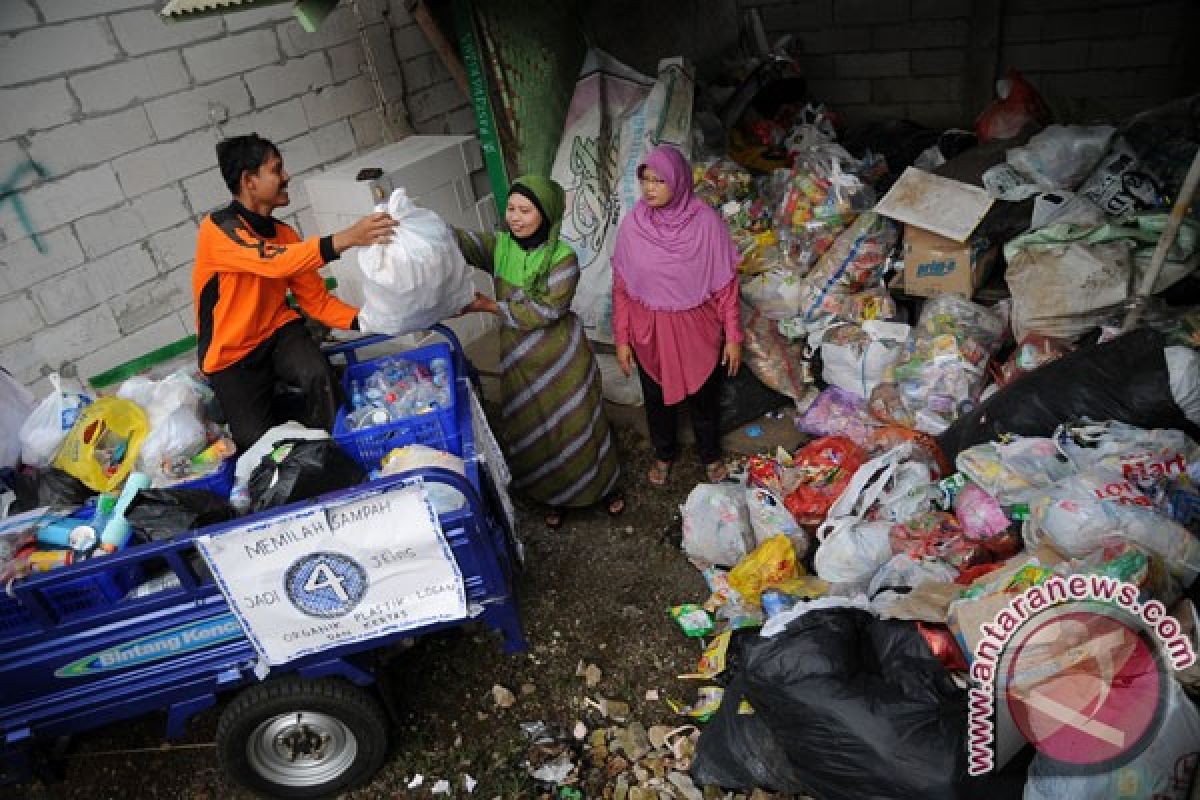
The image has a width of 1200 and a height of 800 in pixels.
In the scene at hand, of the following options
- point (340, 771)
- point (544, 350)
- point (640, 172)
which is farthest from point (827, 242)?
point (340, 771)

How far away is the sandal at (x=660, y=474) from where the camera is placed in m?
4.05

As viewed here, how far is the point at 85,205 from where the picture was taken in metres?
3.57

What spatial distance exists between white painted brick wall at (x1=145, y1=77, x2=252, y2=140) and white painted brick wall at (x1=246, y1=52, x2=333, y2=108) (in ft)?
0.27

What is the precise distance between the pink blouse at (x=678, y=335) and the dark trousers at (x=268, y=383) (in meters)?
1.35

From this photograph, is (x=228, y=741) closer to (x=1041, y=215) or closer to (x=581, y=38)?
(x=1041, y=215)

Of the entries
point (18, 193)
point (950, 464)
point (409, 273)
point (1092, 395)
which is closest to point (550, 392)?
point (409, 273)

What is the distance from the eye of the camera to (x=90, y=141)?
11.6 feet

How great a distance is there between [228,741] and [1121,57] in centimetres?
618

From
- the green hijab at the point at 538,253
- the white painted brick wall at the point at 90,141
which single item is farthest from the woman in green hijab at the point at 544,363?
the white painted brick wall at the point at 90,141

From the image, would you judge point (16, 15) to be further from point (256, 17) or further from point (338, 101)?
point (338, 101)

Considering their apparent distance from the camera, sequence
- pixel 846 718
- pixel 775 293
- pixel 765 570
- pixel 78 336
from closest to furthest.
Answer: pixel 846 718
pixel 765 570
pixel 78 336
pixel 775 293

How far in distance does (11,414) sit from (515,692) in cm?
220

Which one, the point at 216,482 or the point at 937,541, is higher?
the point at 216,482

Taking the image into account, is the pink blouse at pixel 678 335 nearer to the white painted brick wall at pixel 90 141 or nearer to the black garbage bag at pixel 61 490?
the black garbage bag at pixel 61 490
